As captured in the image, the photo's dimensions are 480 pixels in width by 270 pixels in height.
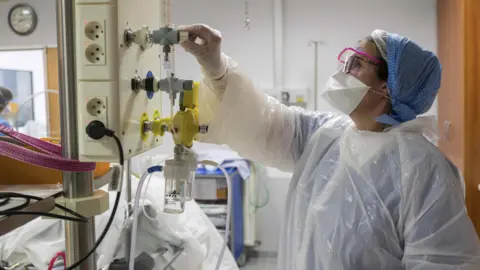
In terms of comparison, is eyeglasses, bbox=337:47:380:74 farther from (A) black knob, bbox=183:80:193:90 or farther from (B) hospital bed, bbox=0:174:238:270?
(B) hospital bed, bbox=0:174:238:270

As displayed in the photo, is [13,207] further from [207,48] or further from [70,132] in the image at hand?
[207,48]

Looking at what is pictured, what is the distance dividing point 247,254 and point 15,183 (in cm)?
266

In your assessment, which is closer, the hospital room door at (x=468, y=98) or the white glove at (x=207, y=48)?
the white glove at (x=207, y=48)

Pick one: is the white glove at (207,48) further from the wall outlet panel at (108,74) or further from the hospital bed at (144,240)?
the hospital bed at (144,240)

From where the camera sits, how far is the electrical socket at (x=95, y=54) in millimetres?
750

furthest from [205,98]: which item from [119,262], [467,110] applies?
[467,110]

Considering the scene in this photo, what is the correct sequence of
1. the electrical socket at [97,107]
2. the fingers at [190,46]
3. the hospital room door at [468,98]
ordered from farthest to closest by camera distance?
the hospital room door at [468,98], the fingers at [190,46], the electrical socket at [97,107]

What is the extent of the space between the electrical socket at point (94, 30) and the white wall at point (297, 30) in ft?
8.05

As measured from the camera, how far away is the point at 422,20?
3.13 m

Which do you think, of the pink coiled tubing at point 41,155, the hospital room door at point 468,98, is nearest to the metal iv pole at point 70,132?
the pink coiled tubing at point 41,155

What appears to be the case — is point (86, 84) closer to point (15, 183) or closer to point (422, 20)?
point (15, 183)

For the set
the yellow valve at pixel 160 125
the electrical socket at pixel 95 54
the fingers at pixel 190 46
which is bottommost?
the yellow valve at pixel 160 125

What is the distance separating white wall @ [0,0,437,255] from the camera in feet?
10.4

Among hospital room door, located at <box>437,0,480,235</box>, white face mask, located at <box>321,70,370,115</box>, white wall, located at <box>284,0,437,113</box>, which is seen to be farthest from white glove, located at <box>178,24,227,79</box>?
white wall, located at <box>284,0,437,113</box>
